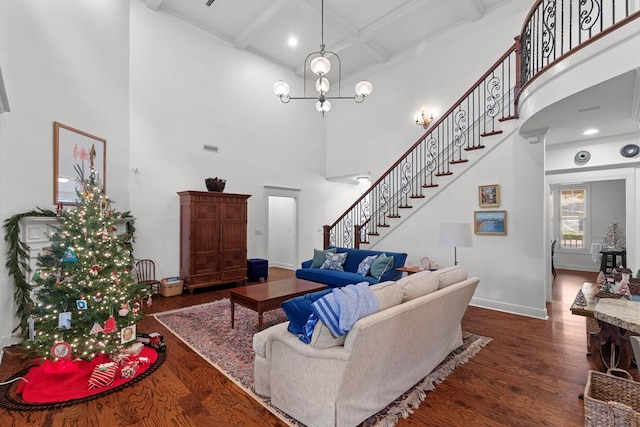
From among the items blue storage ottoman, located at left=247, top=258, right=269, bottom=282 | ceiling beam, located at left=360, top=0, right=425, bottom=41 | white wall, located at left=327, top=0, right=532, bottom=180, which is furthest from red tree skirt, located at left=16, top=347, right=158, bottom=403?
ceiling beam, located at left=360, top=0, right=425, bottom=41

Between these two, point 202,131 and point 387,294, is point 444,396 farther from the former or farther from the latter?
point 202,131

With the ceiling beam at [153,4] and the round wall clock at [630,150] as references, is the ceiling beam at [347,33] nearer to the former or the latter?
the ceiling beam at [153,4]

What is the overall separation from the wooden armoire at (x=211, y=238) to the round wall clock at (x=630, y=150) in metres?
7.44

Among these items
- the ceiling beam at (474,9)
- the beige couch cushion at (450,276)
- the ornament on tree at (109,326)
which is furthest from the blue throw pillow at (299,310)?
the ceiling beam at (474,9)

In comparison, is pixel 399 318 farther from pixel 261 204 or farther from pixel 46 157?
pixel 261 204

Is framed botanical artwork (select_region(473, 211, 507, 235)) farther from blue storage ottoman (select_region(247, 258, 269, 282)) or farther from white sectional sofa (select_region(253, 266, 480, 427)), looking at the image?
blue storage ottoman (select_region(247, 258, 269, 282))

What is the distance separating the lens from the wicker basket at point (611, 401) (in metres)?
1.67

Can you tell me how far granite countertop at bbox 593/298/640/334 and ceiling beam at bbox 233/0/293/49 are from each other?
254 inches

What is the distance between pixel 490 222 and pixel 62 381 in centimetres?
551

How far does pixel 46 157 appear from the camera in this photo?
3623 millimetres

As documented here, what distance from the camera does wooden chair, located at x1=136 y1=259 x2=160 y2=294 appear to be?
543 centimetres

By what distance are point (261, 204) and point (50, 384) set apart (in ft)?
17.5

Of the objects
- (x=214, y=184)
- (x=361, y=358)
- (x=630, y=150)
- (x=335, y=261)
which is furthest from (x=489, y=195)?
(x=214, y=184)

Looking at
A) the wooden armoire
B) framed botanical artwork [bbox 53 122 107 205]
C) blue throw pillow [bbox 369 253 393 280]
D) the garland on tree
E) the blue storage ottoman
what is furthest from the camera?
the blue storage ottoman
